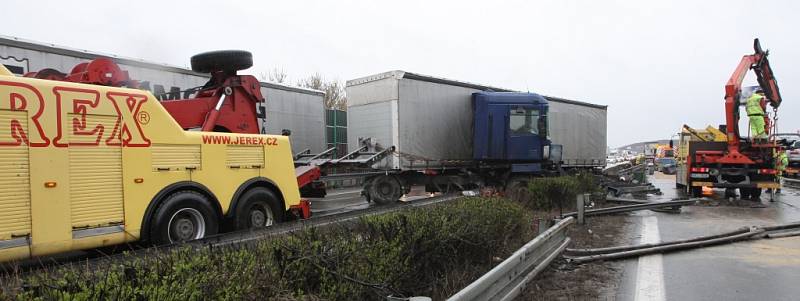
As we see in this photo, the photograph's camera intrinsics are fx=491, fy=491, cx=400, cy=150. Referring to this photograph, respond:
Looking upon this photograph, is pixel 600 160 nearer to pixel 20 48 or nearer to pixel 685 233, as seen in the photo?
pixel 685 233

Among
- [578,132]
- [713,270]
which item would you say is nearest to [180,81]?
[713,270]

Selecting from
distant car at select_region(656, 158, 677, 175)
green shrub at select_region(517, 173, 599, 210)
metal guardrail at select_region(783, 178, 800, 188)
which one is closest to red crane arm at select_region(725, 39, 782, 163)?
green shrub at select_region(517, 173, 599, 210)

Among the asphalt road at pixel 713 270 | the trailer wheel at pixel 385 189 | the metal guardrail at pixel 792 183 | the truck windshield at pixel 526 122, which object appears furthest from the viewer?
the metal guardrail at pixel 792 183

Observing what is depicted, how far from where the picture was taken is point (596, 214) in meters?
10.1

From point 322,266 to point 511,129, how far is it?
11087 millimetres

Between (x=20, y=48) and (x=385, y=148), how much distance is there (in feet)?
25.2

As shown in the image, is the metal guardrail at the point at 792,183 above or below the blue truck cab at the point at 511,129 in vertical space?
below

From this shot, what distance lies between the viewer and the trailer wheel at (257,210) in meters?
6.45

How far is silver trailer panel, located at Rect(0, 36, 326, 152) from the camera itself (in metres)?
8.79

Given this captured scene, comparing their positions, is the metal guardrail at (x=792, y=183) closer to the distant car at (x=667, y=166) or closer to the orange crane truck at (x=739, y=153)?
the orange crane truck at (x=739, y=153)

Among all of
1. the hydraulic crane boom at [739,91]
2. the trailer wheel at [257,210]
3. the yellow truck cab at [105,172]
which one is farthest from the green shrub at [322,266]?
the hydraulic crane boom at [739,91]

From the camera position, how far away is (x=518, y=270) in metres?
4.43

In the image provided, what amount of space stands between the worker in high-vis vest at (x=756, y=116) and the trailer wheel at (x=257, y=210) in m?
14.4

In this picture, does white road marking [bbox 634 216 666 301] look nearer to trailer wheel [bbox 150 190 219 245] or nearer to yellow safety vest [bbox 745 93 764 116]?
trailer wheel [bbox 150 190 219 245]
